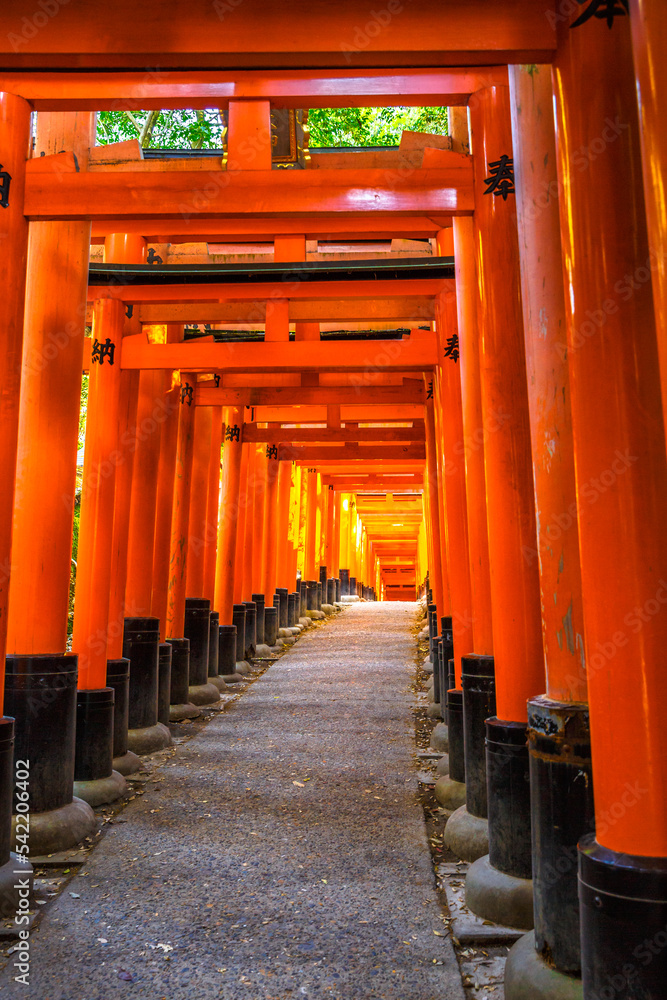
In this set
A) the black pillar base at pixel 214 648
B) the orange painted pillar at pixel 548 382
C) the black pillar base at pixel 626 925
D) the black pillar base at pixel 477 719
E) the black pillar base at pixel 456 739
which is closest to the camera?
the black pillar base at pixel 626 925

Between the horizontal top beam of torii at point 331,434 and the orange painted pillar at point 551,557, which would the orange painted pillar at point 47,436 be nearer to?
the orange painted pillar at point 551,557

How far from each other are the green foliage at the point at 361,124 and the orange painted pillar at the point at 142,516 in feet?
17.7

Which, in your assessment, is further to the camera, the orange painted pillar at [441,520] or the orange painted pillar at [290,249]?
the orange painted pillar at [441,520]

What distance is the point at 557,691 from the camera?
2.53 metres

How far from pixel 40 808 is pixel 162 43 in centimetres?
365

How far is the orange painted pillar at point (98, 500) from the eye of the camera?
5.11 meters

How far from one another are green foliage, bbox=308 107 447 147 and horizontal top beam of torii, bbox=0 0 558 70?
24.8ft

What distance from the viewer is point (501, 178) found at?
3.63 meters

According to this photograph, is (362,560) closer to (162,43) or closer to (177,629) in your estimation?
(177,629)

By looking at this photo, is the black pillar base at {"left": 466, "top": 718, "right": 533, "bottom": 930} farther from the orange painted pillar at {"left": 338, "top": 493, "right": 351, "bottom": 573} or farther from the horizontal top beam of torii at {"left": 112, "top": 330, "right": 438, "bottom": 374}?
the orange painted pillar at {"left": 338, "top": 493, "right": 351, "bottom": 573}

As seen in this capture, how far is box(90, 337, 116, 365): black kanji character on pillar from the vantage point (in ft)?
18.7

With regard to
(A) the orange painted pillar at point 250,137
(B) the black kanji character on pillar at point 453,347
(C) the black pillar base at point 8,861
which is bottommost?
(C) the black pillar base at point 8,861

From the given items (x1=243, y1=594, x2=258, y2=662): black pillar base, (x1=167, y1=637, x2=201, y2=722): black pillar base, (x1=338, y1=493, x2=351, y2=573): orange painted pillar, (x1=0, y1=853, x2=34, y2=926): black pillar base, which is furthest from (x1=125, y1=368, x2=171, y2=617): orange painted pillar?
(x1=338, y1=493, x2=351, y2=573): orange painted pillar

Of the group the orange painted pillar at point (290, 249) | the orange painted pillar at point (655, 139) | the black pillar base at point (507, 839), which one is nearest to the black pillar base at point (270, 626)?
the orange painted pillar at point (290, 249)
